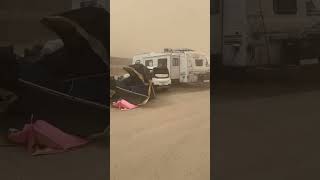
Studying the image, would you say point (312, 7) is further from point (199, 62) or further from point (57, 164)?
point (57, 164)

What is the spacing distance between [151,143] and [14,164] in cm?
68

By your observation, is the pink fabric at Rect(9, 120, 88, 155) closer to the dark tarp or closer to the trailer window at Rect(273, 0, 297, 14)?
the dark tarp

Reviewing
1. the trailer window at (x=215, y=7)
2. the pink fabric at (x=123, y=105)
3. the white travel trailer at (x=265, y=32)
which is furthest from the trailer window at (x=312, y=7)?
the pink fabric at (x=123, y=105)

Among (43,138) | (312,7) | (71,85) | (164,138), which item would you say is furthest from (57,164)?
(312,7)

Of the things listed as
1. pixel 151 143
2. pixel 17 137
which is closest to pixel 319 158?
pixel 151 143

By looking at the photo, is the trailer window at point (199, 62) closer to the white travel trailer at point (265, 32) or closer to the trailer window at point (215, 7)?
the white travel trailer at point (265, 32)

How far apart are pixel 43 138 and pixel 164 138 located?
1.93 feet

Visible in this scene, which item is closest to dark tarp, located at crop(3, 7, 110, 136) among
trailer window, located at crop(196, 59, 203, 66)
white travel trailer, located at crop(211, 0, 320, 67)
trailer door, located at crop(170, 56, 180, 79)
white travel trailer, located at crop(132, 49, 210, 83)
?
white travel trailer, located at crop(132, 49, 210, 83)

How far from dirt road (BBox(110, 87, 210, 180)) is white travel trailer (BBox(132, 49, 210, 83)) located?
7 centimetres

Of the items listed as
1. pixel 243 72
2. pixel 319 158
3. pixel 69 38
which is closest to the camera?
pixel 69 38

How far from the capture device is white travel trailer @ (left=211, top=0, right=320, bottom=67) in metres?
2.18

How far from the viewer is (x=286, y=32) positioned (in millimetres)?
2344

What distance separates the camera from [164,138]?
210 centimetres

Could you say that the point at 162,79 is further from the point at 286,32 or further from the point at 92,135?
the point at 286,32
